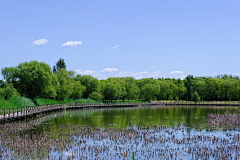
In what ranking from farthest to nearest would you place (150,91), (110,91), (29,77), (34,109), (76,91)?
(150,91), (110,91), (76,91), (29,77), (34,109)

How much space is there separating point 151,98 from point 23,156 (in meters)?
110

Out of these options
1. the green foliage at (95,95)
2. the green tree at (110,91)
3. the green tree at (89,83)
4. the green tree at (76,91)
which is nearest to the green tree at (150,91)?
the green tree at (110,91)

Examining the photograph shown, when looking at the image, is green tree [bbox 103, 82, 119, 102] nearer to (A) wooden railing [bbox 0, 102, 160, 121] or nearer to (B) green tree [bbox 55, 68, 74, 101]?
(A) wooden railing [bbox 0, 102, 160, 121]

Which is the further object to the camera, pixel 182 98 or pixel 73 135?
pixel 182 98

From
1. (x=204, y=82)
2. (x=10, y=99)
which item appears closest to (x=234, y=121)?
(x=10, y=99)

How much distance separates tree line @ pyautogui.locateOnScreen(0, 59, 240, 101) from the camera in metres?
64.9

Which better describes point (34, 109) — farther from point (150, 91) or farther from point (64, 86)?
point (150, 91)

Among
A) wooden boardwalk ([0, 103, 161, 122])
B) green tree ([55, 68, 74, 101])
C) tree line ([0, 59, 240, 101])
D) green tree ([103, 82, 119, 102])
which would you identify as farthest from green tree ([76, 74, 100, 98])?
green tree ([55, 68, 74, 101])

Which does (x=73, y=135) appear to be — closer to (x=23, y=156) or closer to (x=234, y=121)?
(x=23, y=156)

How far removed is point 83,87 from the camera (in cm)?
9519

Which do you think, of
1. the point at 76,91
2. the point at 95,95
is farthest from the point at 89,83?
the point at 76,91

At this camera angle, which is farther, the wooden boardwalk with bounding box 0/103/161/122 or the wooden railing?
the wooden railing

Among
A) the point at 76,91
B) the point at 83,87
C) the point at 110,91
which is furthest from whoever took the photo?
the point at 110,91

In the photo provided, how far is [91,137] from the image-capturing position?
24312mm
